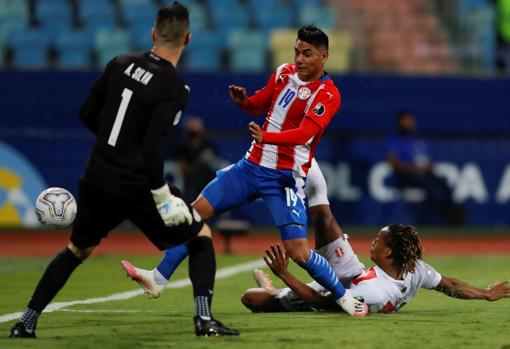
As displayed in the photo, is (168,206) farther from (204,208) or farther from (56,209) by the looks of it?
(204,208)

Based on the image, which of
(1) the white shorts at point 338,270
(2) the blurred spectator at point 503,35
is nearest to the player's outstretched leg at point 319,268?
(1) the white shorts at point 338,270

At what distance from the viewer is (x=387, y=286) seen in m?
8.55

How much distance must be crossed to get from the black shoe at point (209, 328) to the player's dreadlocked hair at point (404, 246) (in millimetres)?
1744

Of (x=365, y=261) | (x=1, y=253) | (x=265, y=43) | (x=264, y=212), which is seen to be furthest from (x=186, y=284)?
(x=265, y=43)

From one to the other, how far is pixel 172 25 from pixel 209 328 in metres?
1.84

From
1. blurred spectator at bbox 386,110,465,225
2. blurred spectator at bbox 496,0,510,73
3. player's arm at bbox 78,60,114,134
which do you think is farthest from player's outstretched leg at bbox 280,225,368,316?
blurred spectator at bbox 496,0,510,73

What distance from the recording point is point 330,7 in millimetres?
19938

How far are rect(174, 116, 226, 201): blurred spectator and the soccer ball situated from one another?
27.7 feet

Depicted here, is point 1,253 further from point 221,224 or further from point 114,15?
point 114,15

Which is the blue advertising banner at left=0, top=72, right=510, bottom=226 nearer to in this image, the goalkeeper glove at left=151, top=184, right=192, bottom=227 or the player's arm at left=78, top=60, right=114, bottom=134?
the player's arm at left=78, top=60, right=114, bottom=134

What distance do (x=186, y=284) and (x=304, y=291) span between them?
3240 millimetres

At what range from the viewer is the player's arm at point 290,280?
8.27 meters

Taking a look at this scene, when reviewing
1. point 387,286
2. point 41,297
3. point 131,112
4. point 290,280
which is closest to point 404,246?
point 387,286

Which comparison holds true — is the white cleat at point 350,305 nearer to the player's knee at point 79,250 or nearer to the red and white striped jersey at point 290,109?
the red and white striped jersey at point 290,109
